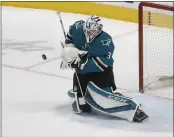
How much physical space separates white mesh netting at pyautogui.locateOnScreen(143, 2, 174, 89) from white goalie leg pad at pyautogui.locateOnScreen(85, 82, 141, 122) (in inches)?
20.0

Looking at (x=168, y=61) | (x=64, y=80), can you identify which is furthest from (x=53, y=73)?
(x=168, y=61)

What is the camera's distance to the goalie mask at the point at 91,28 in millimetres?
2049

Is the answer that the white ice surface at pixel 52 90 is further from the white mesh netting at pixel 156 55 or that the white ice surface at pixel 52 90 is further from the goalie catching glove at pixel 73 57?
the goalie catching glove at pixel 73 57

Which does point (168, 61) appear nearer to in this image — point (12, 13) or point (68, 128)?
point (68, 128)

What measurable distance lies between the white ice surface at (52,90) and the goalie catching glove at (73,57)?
0.25 metres

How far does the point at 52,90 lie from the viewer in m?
2.52

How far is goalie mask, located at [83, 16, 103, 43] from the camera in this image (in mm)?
2049

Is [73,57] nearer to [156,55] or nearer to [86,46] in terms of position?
[86,46]

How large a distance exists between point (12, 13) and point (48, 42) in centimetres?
114

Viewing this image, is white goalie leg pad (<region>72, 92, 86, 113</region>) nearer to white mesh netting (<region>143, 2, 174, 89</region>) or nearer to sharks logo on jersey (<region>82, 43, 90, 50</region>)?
sharks logo on jersey (<region>82, 43, 90, 50</region>)

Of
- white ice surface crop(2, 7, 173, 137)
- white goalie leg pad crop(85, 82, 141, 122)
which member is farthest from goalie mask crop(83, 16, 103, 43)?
white ice surface crop(2, 7, 173, 137)

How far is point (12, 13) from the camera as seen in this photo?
15.0 feet

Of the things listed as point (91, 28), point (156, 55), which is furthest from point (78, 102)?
point (156, 55)

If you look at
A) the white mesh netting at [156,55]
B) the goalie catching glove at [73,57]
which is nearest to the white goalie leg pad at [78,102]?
the goalie catching glove at [73,57]
